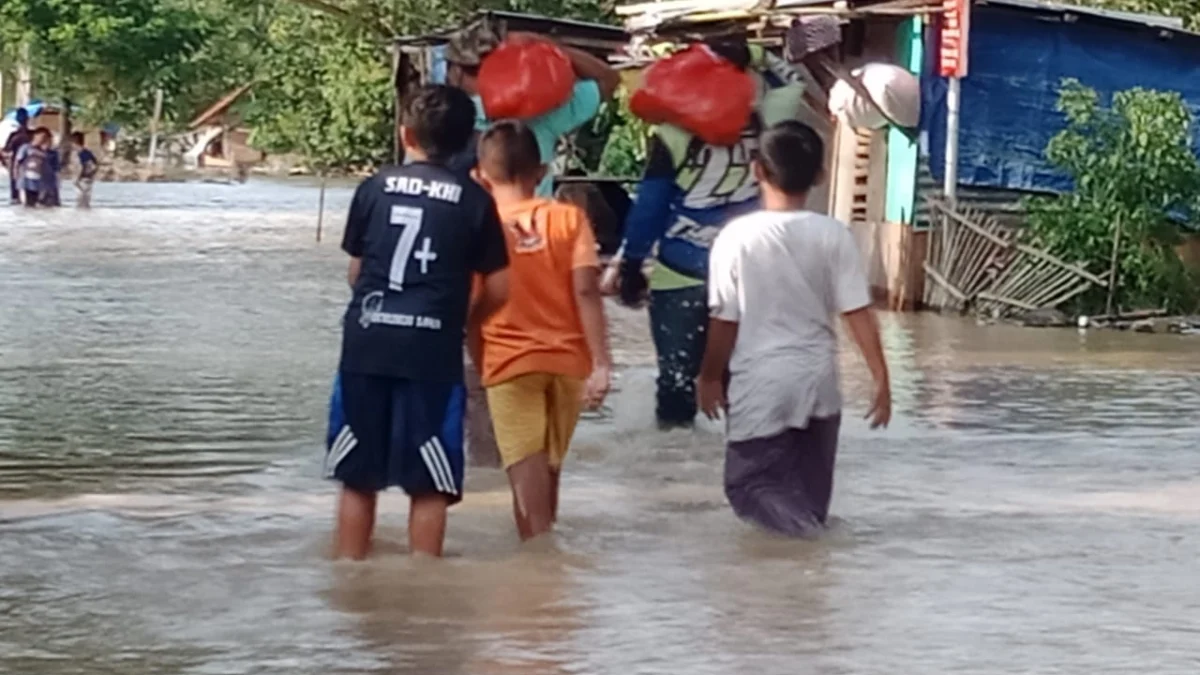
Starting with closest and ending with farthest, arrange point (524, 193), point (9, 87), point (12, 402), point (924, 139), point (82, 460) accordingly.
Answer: point (524, 193) → point (82, 460) → point (12, 402) → point (924, 139) → point (9, 87)

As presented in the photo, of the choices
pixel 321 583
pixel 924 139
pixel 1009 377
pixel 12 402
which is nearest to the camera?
pixel 321 583

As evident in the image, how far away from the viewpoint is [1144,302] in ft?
59.7

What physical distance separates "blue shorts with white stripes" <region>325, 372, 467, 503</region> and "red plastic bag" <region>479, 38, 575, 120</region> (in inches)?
86.1

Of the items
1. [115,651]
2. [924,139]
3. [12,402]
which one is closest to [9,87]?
[924,139]

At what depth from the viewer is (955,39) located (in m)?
18.2

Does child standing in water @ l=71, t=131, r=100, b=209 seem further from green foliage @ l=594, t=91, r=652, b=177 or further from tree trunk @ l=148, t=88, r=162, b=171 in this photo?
tree trunk @ l=148, t=88, r=162, b=171

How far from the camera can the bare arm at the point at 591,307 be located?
7.84m

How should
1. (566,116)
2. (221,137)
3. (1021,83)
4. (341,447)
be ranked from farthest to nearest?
(221,137), (1021,83), (566,116), (341,447)

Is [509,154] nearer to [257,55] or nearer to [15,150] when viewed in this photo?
[15,150]

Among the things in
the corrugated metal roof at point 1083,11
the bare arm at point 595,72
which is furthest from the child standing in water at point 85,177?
the bare arm at point 595,72

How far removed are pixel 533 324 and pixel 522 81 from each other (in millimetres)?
1698

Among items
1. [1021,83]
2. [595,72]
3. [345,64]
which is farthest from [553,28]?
[345,64]

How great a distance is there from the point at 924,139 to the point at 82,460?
10.6 metres

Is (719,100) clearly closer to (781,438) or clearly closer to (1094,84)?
(781,438)
